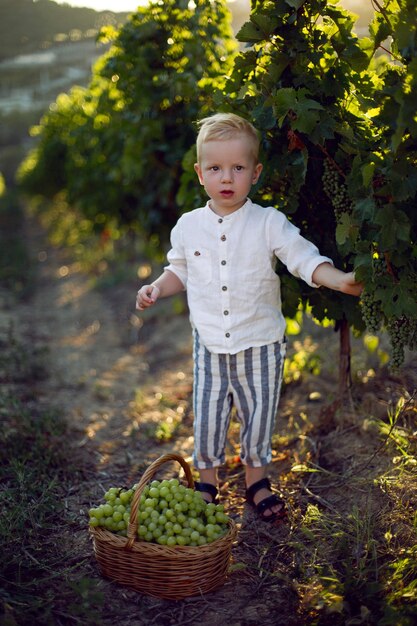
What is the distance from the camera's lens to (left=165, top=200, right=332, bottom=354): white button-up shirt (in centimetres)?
281

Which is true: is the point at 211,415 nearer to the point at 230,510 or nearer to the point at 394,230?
the point at 230,510

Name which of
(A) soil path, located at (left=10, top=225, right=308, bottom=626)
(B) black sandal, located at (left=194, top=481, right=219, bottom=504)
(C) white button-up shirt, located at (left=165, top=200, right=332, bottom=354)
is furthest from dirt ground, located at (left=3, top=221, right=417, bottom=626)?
(C) white button-up shirt, located at (left=165, top=200, right=332, bottom=354)

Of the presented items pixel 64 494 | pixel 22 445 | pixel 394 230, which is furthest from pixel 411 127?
pixel 22 445

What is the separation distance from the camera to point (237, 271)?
9.27ft

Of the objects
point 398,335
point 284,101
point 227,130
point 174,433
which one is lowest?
point 174,433

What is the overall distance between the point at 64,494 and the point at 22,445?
0.52 meters

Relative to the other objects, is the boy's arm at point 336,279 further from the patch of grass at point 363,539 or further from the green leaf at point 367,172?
the patch of grass at point 363,539

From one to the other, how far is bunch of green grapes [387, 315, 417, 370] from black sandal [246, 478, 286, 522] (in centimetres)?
87

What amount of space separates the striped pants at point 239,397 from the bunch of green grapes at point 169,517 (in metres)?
0.48

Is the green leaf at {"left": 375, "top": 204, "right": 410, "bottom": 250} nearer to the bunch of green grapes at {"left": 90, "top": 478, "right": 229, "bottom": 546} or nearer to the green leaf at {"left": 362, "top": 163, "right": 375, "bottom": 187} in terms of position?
the green leaf at {"left": 362, "top": 163, "right": 375, "bottom": 187}

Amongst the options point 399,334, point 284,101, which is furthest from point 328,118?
point 399,334

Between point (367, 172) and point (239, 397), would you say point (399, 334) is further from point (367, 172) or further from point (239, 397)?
point (239, 397)

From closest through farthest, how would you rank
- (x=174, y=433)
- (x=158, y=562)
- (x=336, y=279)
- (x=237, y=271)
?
1. (x=158, y=562)
2. (x=336, y=279)
3. (x=237, y=271)
4. (x=174, y=433)

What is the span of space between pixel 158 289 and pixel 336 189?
2.79ft
